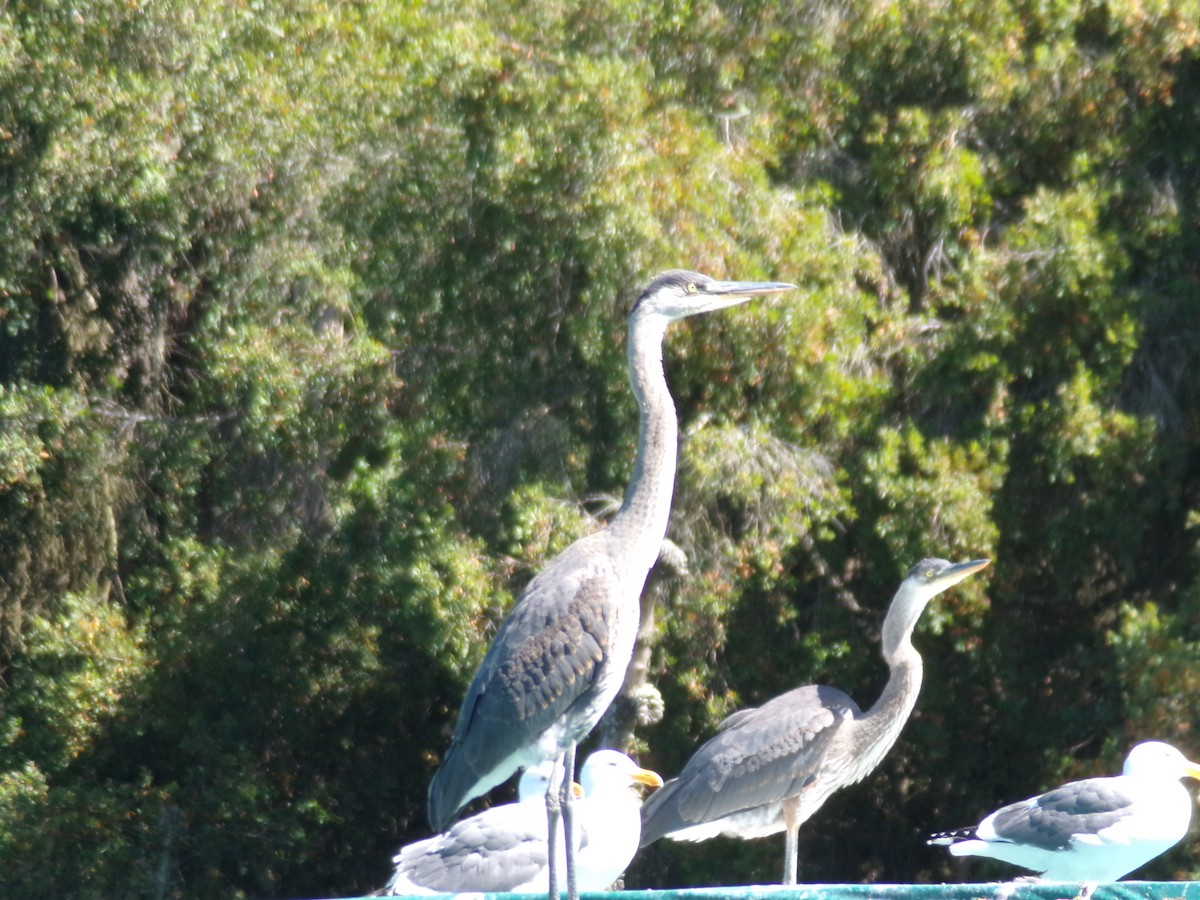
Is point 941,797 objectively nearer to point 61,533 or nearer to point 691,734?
point 691,734

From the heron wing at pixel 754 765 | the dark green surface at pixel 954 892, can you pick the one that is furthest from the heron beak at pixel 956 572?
the dark green surface at pixel 954 892

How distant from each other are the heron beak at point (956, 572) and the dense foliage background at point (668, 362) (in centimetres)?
97

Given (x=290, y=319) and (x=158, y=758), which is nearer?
(x=290, y=319)

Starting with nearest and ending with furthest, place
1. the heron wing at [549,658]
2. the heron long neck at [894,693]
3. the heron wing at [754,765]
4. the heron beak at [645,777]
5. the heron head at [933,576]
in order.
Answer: the heron wing at [549,658] < the heron beak at [645,777] < the heron wing at [754,765] < the heron head at [933,576] < the heron long neck at [894,693]

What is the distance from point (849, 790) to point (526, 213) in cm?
449

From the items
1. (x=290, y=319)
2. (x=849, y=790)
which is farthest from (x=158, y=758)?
(x=849, y=790)

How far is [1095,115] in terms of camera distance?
8.85 m

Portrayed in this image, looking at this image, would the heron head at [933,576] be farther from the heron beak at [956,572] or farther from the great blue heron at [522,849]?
the great blue heron at [522,849]

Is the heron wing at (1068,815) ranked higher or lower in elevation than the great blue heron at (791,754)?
lower

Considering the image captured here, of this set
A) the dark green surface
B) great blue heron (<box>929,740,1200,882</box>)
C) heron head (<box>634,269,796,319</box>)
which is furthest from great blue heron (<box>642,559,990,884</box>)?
the dark green surface

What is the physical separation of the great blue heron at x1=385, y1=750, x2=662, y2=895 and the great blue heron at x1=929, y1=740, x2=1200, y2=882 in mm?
1437

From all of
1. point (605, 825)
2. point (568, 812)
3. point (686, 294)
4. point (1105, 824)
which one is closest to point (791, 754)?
point (605, 825)

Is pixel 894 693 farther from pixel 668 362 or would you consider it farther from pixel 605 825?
pixel 668 362

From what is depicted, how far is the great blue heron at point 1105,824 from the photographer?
6.17 m
